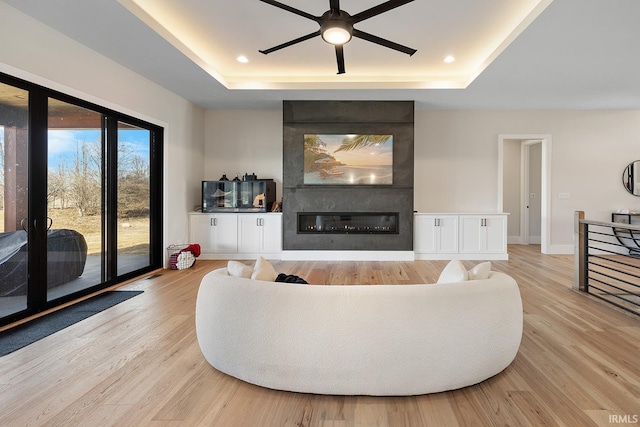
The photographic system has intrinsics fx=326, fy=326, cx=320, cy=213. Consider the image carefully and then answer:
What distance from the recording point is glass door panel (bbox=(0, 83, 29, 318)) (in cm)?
280

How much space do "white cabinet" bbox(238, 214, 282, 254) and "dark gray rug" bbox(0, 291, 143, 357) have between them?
233 cm

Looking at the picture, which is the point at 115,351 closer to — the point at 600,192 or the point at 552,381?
the point at 552,381

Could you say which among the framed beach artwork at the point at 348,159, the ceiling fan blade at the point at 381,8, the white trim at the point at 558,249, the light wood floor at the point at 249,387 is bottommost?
the light wood floor at the point at 249,387

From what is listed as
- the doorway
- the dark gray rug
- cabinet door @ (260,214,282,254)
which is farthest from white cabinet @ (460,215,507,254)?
the dark gray rug

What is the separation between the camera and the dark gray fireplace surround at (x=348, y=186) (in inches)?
226

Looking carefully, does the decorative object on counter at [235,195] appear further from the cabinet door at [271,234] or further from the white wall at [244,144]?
the white wall at [244,144]

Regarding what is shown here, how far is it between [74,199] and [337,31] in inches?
128

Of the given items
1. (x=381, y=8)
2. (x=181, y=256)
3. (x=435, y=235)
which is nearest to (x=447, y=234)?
(x=435, y=235)

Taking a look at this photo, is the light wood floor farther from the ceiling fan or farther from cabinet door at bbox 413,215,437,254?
cabinet door at bbox 413,215,437,254

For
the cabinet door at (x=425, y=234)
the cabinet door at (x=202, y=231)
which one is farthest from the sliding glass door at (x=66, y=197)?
the cabinet door at (x=425, y=234)

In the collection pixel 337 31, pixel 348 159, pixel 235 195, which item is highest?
pixel 337 31

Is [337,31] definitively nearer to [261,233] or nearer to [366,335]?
[366,335]

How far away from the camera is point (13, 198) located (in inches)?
114

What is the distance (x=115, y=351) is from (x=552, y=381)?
9.40 feet
